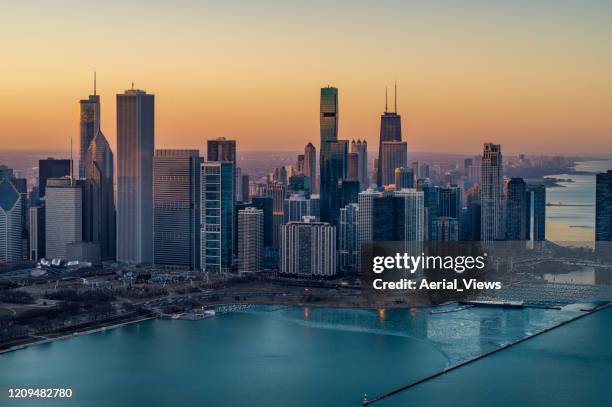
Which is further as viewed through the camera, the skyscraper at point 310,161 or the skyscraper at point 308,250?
the skyscraper at point 310,161

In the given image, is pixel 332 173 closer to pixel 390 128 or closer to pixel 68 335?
pixel 390 128

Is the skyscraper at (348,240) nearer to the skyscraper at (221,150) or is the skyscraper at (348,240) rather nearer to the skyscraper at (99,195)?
the skyscraper at (221,150)

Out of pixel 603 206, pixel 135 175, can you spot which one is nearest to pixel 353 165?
pixel 135 175

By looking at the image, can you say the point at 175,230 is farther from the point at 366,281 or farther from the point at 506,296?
the point at 506,296

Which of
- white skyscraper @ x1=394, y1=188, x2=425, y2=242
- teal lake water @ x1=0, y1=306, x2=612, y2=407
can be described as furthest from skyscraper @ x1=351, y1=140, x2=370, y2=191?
teal lake water @ x1=0, y1=306, x2=612, y2=407

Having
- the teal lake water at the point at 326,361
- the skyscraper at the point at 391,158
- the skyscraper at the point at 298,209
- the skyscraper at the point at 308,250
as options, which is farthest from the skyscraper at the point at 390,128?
the teal lake water at the point at 326,361

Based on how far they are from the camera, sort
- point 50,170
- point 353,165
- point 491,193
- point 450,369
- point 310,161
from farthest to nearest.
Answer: point 310,161, point 353,165, point 50,170, point 491,193, point 450,369
